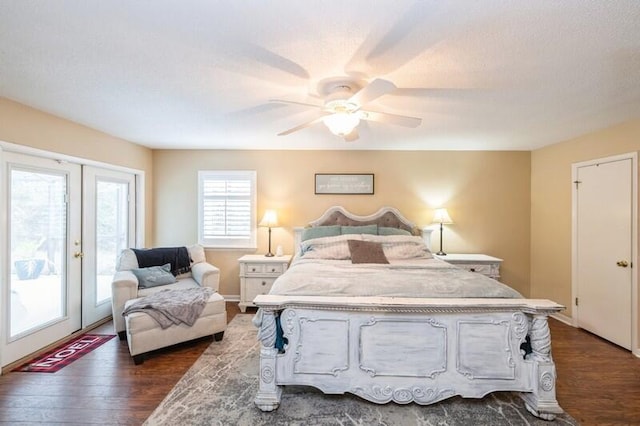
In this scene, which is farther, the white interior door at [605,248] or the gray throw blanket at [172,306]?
the white interior door at [605,248]

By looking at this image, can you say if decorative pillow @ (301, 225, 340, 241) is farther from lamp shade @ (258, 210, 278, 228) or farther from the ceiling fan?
the ceiling fan

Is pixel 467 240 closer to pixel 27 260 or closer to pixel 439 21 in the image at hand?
pixel 439 21

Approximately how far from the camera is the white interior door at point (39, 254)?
8.82ft

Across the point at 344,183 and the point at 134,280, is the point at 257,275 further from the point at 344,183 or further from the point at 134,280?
the point at 344,183

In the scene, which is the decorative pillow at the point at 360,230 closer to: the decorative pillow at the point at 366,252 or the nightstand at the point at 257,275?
the decorative pillow at the point at 366,252

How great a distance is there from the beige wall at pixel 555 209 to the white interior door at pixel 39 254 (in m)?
6.00

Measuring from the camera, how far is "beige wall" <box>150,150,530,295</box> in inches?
178

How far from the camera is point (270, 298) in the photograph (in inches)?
85.0

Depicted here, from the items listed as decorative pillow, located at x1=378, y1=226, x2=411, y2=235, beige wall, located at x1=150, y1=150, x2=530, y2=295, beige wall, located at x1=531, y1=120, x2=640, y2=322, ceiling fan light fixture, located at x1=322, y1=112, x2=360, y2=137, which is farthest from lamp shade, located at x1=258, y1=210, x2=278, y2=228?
beige wall, located at x1=531, y1=120, x2=640, y2=322

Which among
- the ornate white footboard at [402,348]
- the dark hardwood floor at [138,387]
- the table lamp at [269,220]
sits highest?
the table lamp at [269,220]

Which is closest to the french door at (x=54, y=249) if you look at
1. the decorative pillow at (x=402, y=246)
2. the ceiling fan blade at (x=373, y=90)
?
the ceiling fan blade at (x=373, y=90)

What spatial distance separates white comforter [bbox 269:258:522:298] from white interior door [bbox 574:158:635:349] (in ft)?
6.16

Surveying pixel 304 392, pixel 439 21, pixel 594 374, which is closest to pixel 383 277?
pixel 304 392

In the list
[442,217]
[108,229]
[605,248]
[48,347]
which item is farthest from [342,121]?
[48,347]
